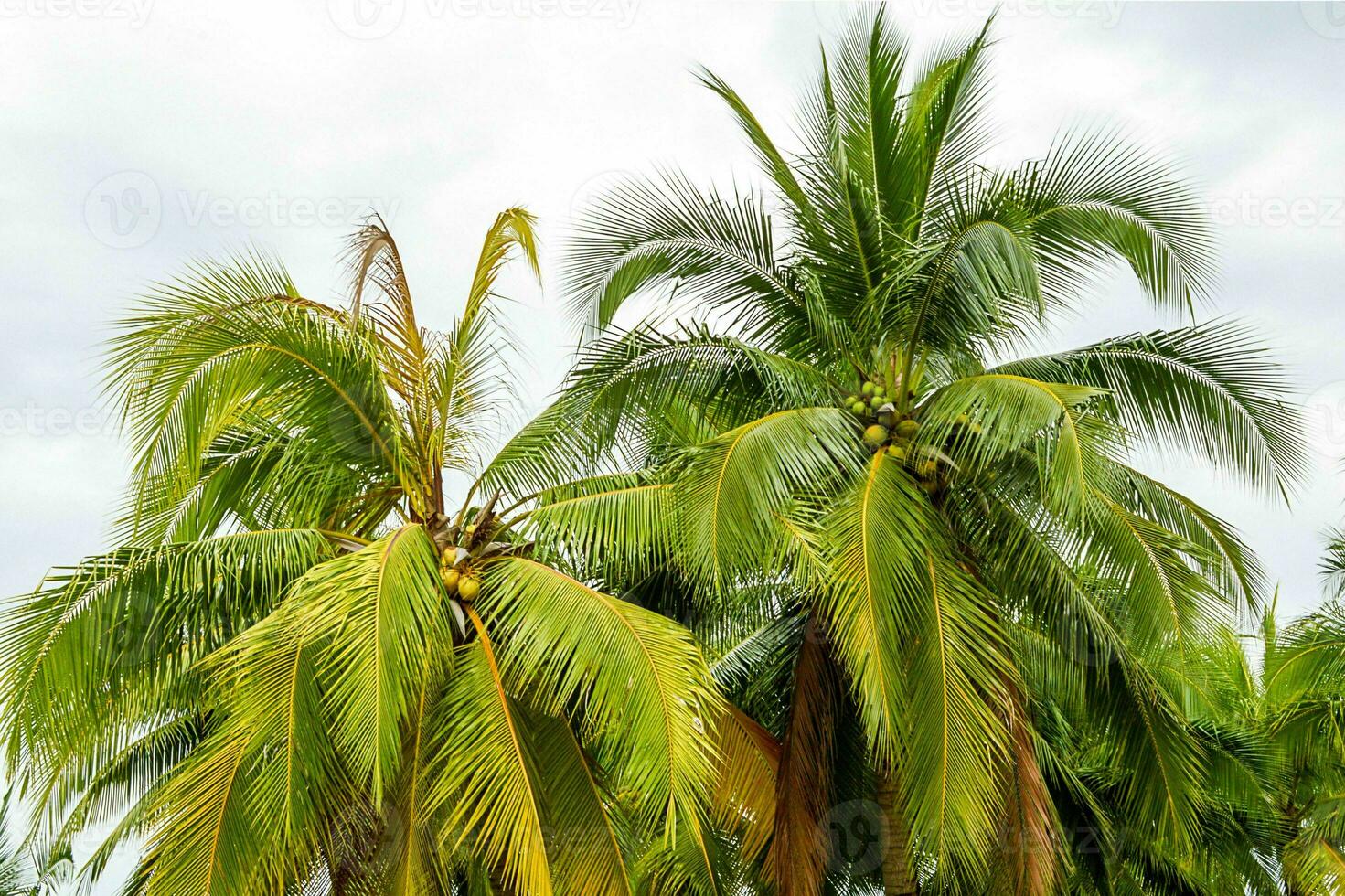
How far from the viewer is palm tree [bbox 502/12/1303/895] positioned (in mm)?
11031

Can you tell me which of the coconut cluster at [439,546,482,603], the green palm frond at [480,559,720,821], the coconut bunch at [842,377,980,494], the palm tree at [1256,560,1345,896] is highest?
the coconut bunch at [842,377,980,494]

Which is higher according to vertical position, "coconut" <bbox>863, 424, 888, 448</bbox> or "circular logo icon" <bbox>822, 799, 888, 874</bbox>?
"coconut" <bbox>863, 424, 888, 448</bbox>

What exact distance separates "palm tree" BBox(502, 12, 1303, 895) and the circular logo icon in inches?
4.9

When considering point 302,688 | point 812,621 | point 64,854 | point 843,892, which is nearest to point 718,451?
point 812,621

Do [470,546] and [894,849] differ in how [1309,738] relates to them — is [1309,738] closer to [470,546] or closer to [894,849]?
[894,849]

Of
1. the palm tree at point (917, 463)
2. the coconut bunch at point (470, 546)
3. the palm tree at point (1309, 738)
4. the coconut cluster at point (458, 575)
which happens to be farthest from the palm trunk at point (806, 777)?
the palm tree at point (1309, 738)

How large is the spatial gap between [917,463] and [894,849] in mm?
3777

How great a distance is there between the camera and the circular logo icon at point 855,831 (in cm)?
1343

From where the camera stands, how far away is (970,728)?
35.7 feet

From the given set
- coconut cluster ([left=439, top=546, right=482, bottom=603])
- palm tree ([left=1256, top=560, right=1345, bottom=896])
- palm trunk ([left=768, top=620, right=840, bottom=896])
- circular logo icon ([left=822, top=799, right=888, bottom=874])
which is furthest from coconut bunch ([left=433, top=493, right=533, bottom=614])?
palm tree ([left=1256, top=560, right=1345, bottom=896])

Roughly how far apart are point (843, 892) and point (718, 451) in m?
7.68

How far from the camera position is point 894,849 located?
13164 millimetres

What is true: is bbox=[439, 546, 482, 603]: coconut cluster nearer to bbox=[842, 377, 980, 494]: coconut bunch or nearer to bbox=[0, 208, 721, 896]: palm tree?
bbox=[0, 208, 721, 896]: palm tree

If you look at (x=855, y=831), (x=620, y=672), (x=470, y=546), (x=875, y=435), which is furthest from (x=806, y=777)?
(x=470, y=546)
